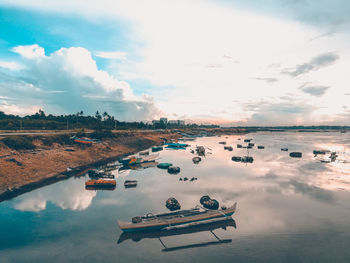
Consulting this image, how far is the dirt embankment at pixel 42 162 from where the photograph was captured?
53469 millimetres

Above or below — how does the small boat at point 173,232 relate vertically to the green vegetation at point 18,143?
below

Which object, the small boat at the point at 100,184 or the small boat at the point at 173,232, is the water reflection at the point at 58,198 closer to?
the small boat at the point at 100,184

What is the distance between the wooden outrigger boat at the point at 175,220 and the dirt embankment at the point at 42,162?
118 feet

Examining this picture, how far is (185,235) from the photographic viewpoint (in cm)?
3294

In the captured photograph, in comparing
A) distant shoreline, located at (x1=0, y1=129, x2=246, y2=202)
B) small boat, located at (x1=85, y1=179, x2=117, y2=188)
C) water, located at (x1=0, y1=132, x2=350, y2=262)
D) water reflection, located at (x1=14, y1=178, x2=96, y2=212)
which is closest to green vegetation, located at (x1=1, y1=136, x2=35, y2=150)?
distant shoreline, located at (x1=0, y1=129, x2=246, y2=202)

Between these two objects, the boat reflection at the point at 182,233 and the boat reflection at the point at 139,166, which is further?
the boat reflection at the point at 139,166

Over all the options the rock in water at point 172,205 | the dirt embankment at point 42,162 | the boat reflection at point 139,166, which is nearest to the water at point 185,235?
the rock in water at point 172,205

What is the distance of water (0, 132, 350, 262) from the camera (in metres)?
28.3

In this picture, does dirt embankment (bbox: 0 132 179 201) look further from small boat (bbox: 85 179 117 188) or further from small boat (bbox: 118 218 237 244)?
small boat (bbox: 118 218 237 244)

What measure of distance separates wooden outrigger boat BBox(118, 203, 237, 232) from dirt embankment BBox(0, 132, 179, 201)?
36041 mm

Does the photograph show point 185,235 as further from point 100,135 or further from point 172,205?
point 100,135

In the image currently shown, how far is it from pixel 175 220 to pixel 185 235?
2907 millimetres

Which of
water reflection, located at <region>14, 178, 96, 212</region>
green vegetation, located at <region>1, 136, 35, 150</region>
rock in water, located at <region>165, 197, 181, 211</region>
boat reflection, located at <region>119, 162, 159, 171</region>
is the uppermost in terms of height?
green vegetation, located at <region>1, 136, 35, 150</region>

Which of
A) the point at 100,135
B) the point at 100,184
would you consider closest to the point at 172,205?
the point at 100,184
